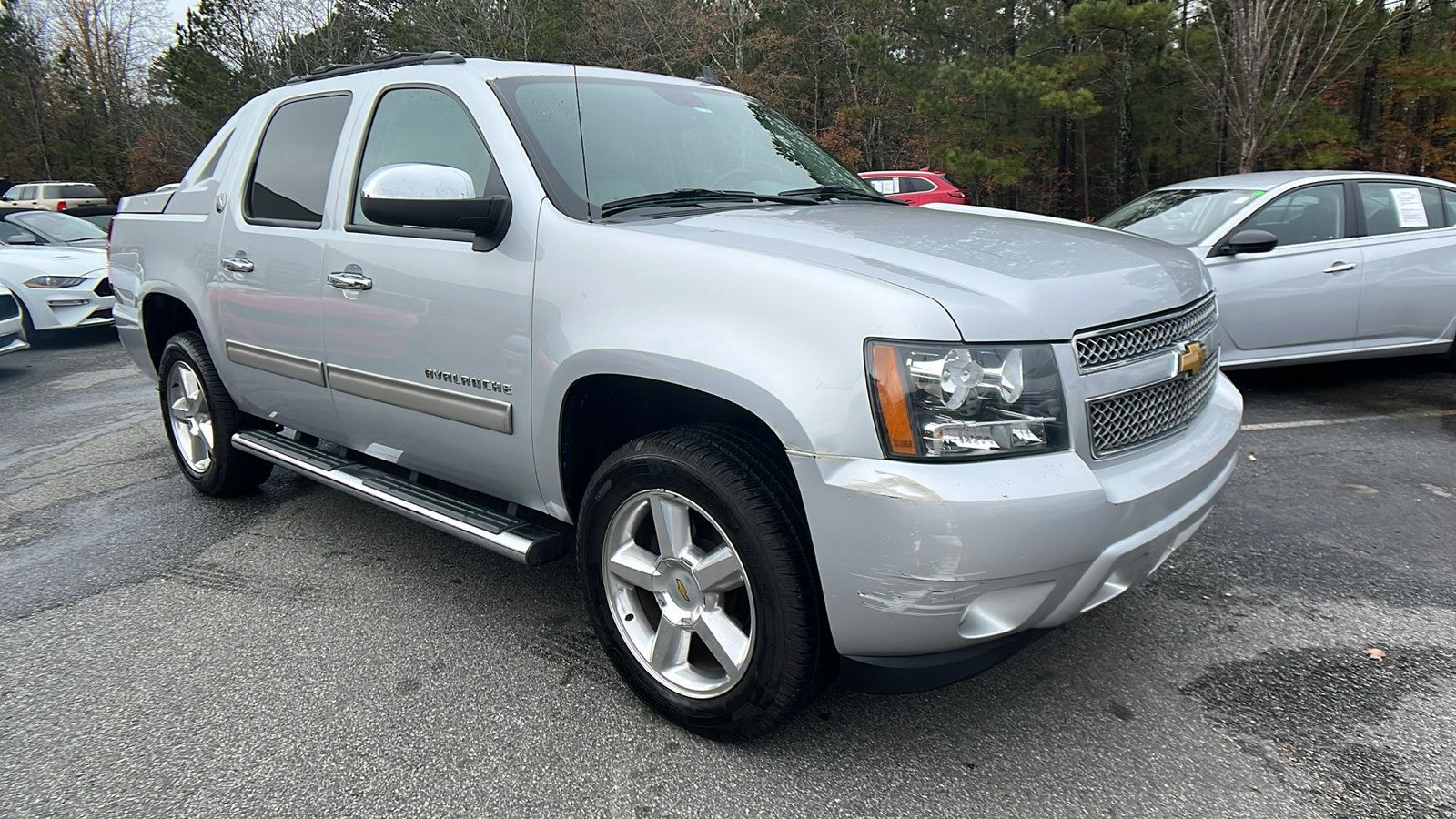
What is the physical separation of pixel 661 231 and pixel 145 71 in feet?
153

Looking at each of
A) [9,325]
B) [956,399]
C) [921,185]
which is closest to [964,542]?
[956,399]

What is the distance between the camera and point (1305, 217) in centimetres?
626

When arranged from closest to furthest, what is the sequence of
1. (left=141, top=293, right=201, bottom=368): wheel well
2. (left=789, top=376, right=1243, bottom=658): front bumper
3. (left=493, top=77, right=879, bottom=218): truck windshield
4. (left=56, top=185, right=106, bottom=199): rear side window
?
(left=789, top=376, right=1243, bottom=658): front bumper < (left=493, top=77, right=879, bottom=218): truck windshield < (left=141, top=293, right=201, bottom=368): wheel well < (left=56, top=185, right=106, bottom=199): rear side window

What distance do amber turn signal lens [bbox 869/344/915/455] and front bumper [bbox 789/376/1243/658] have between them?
4 centimetres

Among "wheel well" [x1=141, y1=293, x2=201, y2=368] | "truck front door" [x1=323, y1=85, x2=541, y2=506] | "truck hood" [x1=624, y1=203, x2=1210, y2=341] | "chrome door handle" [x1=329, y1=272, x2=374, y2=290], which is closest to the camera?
"truck hood" [x1=624, y1=203, x2=1210, y2=341]

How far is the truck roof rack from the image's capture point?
3294mm

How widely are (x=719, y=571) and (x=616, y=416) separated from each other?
2.32 feet

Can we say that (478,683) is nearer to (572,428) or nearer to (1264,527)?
(572,428)

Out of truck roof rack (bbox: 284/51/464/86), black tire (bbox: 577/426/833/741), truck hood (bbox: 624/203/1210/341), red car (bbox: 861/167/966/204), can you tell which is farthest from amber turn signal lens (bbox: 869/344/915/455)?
red car (bbox: 861/167/966/204)

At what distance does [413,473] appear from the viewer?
3.46m

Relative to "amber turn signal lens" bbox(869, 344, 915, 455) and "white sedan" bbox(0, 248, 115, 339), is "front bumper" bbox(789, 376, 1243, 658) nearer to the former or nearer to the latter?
"amber turn signal lens" bbox(869, 344, 915, 455)

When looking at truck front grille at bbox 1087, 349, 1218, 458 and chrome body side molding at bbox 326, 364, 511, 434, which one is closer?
truck front grille at bbox 1087, 349, 1218, 458

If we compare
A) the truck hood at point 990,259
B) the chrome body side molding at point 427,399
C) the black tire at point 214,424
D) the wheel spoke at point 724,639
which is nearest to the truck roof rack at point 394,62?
the chrome body side molding at point 427,399

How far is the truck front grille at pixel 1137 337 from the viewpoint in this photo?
7.18 feet
